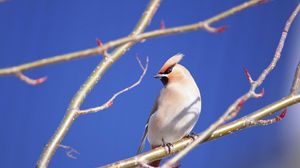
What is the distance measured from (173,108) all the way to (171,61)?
230 millimetres

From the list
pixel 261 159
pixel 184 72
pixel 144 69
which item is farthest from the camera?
pixel 261 159

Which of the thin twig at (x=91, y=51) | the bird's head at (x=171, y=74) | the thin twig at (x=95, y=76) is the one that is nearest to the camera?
the thin twig at (x=91, y=51)

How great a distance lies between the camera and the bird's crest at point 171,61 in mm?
2616

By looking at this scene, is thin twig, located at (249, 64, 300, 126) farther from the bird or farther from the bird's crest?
the bird's crest

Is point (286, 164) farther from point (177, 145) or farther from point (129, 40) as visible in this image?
point (129, 40)

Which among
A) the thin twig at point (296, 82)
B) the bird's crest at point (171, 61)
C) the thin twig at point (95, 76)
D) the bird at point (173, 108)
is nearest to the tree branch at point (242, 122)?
the thin twig at point (296, 82)

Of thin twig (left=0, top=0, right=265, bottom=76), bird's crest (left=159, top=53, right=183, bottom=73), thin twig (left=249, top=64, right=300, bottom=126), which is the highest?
bird's crest (left=159, top=53, right=183, bottom=73)

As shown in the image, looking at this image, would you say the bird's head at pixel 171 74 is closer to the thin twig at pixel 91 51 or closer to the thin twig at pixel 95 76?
the thin twig at pixel 95 76

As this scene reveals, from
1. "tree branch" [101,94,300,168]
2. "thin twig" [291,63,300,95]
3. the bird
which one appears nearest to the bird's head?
the bird

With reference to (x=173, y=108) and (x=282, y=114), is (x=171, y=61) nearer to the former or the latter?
(x=173, y=108)

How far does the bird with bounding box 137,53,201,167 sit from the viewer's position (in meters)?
2.50

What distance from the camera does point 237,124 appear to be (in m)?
1.87

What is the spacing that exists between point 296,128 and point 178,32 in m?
3.55

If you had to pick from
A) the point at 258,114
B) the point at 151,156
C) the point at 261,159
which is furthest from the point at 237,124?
Result: the point at 261,159
